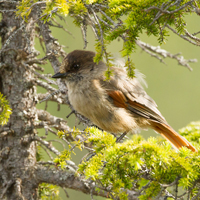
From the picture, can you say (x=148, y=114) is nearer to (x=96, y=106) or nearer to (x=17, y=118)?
(x=96, y=106)

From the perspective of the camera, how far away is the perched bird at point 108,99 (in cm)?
397

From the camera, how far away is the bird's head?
160 inches

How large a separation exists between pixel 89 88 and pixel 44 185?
1464 millimetres

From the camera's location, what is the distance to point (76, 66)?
4219mm

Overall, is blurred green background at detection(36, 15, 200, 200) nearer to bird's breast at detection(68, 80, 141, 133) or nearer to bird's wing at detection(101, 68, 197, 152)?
bird's wing at detection(101, 68, 197, 152)

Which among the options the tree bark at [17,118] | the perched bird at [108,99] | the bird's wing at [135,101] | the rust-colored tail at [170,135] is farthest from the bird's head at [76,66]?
the rust-colored tail at [170,135]

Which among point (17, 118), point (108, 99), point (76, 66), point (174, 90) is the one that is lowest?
point (17, 118)

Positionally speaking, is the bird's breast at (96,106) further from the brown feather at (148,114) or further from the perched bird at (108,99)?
the brown feather at (148,114)

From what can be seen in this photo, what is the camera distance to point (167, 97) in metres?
12.3

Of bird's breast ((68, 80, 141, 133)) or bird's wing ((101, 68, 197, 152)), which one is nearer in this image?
bird's breast ((68, 80, 141, 133))

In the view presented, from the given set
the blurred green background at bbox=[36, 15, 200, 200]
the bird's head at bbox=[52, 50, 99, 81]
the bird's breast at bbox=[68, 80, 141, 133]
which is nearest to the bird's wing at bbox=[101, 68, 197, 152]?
the bird's breast at bbox=[68, 80, 141, 133]

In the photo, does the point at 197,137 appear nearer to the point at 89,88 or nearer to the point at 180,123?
the point at 89,88

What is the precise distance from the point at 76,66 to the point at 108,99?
688 millimetres

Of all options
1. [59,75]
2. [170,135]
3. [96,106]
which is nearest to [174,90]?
[170,135]
